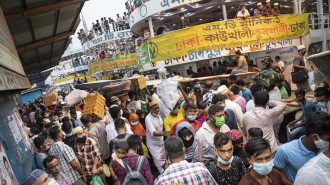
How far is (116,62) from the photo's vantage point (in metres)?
23.6

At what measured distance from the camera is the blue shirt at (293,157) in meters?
2.39

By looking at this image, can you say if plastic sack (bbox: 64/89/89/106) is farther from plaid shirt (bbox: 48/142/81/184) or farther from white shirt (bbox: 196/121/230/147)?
white shirt (bbox: 196/121/230/147)

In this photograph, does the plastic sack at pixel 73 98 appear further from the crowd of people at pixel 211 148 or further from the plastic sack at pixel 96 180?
the plastic sack at pixel 96 180

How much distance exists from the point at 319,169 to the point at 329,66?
1021mm

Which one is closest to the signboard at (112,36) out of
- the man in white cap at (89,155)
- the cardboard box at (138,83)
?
the cardboard box at (138,83)

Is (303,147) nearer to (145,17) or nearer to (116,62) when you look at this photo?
(145,17)

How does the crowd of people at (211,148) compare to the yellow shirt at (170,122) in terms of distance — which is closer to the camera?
the crowd of people at (211,148)

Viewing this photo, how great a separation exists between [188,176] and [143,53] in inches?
481

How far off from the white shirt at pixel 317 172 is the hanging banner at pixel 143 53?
463 inches

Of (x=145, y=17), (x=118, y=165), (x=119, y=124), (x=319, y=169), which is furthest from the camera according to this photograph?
(x=145, y=17)

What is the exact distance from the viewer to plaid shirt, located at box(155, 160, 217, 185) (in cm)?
232

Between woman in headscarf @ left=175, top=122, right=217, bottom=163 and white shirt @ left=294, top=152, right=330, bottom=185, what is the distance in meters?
1.46

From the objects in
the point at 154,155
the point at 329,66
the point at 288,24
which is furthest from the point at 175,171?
the point at 288,24

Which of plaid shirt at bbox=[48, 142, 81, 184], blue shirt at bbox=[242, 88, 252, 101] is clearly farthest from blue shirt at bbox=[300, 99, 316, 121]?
plaid shirt at bbox=[48, 142, 81, 184]
